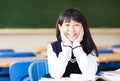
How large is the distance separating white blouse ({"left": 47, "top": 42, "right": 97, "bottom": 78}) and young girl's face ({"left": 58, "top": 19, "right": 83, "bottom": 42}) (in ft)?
0.30

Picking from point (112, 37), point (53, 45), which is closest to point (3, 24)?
point (112, 37)

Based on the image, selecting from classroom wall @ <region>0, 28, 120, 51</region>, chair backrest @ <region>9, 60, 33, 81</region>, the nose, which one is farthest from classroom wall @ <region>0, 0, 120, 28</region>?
the nose

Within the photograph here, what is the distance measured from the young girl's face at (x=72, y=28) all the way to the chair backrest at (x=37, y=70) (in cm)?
35

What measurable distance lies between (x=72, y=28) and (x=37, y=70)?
0.43 metres

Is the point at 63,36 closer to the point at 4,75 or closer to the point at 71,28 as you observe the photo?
the point at 71,28

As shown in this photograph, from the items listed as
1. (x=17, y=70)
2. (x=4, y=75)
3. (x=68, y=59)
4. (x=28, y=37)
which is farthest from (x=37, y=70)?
(x=28, y=37)

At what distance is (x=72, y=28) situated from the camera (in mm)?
1837

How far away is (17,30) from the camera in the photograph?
539cm

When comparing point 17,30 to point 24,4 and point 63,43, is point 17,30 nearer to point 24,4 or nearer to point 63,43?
point 24,4

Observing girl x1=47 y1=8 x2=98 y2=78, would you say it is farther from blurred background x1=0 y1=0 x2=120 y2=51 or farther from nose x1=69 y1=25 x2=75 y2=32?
blurred background x1=0 y1=0 x2=120 y2=51

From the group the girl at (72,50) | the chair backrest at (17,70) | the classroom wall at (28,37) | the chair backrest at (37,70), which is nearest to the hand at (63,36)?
the girl at (72,50)

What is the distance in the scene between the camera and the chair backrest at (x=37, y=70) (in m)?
1.91

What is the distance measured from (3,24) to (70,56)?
3590mm

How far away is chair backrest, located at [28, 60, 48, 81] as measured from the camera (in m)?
1.91
